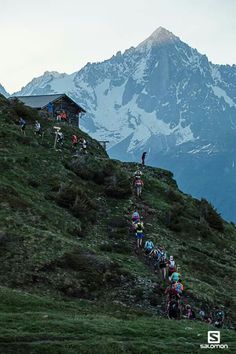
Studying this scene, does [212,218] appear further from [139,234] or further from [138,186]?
[139,234]

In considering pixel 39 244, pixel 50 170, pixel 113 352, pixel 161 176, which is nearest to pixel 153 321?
pixel 113 352

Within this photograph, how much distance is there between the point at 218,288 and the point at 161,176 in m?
31.2

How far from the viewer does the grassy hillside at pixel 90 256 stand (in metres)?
19.4

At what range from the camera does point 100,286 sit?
98.8 feet

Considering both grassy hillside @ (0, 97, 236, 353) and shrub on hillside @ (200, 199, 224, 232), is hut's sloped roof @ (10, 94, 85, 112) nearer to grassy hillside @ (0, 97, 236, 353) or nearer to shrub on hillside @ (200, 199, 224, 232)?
grassy hillside @ (0, 97, 236, 353)

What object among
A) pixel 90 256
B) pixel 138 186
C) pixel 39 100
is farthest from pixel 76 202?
pixel 39 100

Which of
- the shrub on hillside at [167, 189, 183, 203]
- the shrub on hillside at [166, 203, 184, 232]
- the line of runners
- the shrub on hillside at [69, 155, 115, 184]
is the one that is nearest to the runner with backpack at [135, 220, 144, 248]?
the line of runners

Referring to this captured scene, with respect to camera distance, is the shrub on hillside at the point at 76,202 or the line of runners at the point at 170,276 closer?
the line of runners at the point at 170,276

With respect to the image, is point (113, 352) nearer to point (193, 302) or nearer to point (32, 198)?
point (193, 302)

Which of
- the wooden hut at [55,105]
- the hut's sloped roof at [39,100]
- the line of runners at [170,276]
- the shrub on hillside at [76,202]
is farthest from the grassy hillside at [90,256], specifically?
the hut's sloped roof at [39,100]

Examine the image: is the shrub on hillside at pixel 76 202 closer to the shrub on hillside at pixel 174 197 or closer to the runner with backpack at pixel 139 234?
the runner with backpack at pixel 139 234

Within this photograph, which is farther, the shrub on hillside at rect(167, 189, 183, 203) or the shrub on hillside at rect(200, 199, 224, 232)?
the shrub on hillside at rect(167, 189, 183, 203)

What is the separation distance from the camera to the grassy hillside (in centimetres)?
1944

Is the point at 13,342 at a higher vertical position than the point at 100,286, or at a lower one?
lower
